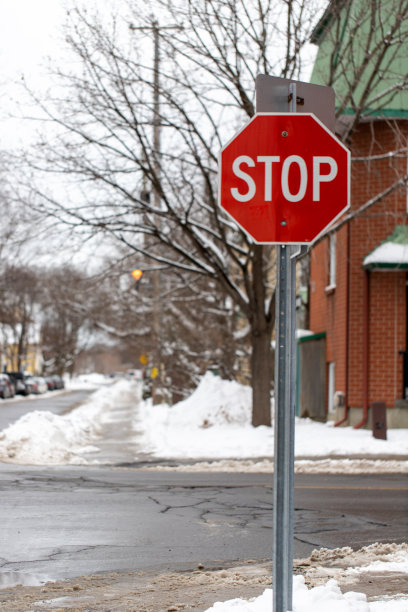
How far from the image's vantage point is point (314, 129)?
4293 mm

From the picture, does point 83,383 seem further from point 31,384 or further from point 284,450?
point 284,450

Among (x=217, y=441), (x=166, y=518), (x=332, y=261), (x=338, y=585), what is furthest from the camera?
(x=332, y=261)

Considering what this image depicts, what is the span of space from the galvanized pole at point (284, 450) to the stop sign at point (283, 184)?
0.71 feet

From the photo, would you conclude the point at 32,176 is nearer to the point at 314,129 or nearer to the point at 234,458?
the point at 234,458

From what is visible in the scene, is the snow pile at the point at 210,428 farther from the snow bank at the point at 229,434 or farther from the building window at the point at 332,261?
the building window at the point at 332,261

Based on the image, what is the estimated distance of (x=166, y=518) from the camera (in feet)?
28.9

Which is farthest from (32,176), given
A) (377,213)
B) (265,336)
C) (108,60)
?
(377,213)

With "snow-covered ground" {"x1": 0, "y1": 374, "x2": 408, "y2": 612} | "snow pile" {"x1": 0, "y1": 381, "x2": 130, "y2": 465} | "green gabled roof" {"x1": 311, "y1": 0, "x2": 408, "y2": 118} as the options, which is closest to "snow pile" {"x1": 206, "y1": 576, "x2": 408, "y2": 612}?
"snow-covered ground" {"x1": 0, "y1": 374, "x2": 408, "y2": 612}

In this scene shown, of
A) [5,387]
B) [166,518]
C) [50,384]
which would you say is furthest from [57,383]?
[166,518]

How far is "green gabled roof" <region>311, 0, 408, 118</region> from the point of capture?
1645cm

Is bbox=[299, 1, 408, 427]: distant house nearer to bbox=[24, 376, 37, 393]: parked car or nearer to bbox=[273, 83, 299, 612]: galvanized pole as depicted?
bbox=[273, 83, 299, 612]: galvanized pole

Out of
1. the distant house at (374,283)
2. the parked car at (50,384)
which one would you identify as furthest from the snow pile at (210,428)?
the parked car at (50,384)

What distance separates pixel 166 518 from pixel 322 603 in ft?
13.6

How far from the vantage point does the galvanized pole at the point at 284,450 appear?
4059mm
